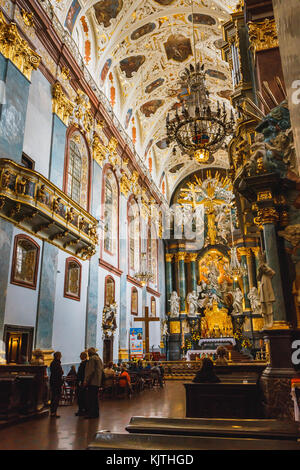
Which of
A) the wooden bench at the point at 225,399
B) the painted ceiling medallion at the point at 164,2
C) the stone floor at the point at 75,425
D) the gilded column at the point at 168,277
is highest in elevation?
the painted ceiling medallion at the point at 164,2

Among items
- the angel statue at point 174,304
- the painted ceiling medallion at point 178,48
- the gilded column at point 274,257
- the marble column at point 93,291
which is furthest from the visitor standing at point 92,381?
the angel statue at point 174,304

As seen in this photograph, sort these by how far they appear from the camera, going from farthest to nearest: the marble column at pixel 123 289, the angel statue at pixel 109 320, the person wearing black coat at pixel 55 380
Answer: the marble column at pixel 123 289 → the angel statue at pixel 109 320 → the person wearing black coat at pixel 55 380

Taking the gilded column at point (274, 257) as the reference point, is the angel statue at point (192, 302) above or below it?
above

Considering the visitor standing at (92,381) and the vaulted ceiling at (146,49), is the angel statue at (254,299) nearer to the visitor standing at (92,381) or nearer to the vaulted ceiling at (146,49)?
the vaulted ceiling at (146,49)

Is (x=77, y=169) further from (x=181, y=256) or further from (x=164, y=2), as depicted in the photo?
(x=181, y=256)

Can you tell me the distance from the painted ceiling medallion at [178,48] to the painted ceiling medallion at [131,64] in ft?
4.87

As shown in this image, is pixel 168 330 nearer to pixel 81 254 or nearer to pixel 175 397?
pixel 81 254

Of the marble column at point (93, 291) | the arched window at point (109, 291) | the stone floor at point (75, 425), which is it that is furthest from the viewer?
the arched window at point (109, 291)

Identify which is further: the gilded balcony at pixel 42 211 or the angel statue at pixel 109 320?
the angel statue at pixel 109 320

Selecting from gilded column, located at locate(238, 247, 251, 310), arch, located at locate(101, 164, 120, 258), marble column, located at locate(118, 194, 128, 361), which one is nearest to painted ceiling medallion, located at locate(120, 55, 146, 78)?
arch, located at locate(101, 164, 120, 258)

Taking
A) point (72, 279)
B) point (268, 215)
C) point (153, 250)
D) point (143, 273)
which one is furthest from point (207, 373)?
point (153, 250)

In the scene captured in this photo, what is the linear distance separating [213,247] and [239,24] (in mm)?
18423

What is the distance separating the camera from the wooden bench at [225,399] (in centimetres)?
639

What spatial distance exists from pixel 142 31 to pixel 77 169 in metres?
8.39
